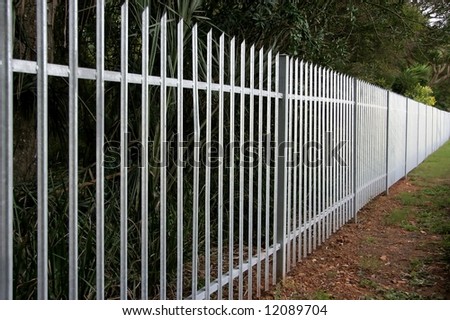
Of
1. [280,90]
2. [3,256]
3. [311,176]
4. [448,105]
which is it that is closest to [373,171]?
[311,176]

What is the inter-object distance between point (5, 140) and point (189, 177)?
287 centimetres

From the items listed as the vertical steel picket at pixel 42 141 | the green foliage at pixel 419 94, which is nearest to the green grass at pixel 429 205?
the vertical steel picket at pixel 42 141

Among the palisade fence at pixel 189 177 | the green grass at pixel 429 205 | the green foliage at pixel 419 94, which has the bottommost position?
the green grass at pixel 429 205

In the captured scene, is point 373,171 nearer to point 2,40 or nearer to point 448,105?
point 2,40

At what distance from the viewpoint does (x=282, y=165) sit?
4.93 m

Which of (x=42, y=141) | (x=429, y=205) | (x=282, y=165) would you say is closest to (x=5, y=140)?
(x=42, y=141)

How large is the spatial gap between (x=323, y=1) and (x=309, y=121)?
327 cm

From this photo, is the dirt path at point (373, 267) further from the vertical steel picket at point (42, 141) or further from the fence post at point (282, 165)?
the vertical steel picket at point (42, 141)

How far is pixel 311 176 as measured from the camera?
586 centimetres

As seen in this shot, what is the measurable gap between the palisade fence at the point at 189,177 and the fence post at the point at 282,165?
0.01 meters

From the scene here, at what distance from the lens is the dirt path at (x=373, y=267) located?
466 centimetres

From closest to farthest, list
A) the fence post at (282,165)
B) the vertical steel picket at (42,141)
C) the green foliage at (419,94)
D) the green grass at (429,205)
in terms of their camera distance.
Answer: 1. the vertical steel picket at (42,141)
2. the fence post at (282,165)
3. the green grass at (429,205)
4. the green foliage at (419,94)

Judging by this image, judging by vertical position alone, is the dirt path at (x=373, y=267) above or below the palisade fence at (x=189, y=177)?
below

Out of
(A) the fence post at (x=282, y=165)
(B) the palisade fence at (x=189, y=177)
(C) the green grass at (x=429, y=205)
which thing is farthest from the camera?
(C) the green grass at (x=429, y=205)
